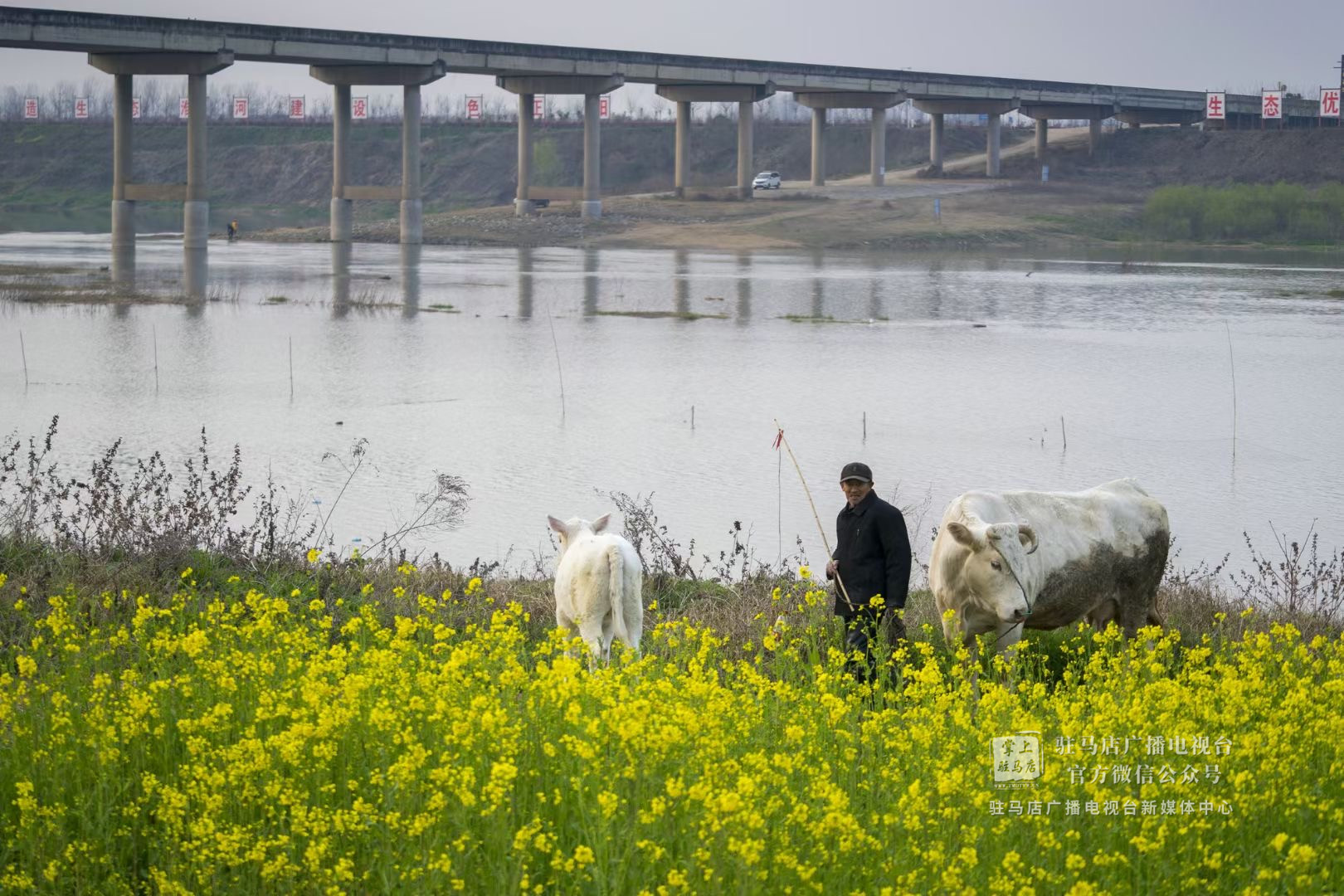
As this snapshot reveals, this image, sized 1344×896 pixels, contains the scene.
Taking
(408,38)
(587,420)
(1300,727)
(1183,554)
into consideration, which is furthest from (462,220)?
(1300,727)

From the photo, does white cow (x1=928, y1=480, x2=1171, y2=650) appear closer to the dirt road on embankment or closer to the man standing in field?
the man standing in field

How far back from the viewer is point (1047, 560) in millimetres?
10906

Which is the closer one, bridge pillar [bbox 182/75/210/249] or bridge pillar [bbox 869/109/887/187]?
bridge pillar [bbox 182/75/210/249]

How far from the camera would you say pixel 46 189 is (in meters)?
150

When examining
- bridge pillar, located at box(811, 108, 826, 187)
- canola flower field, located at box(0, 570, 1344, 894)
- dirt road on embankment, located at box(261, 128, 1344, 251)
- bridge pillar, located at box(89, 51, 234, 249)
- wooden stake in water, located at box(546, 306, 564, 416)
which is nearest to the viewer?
canola flower field, located at box(0, 570, 1344, 894)

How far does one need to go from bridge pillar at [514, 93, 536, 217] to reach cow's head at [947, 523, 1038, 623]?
3421 inches

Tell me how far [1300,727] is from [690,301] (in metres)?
42.2

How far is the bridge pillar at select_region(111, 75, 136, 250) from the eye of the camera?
7531 centimetres

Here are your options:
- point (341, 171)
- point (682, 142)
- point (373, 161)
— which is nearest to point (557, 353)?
point (341, 171)

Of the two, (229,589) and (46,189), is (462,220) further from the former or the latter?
(229,589)

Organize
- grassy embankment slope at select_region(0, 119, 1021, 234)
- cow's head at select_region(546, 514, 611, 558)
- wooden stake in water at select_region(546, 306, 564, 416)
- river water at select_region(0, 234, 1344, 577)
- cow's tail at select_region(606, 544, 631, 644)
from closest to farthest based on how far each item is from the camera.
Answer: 1. cow's tail at select_region(606, 544, 631, 644)
2. cow's head at select_region(546, 514, 611, 558)
3. river water at select_region(0, 234, 1344, 577)
4. wooden stake in water at select_region(546, 306, 564, 416)
5. grassy embankment slope at select_region(0, 119, 1021, 234)

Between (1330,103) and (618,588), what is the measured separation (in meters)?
123

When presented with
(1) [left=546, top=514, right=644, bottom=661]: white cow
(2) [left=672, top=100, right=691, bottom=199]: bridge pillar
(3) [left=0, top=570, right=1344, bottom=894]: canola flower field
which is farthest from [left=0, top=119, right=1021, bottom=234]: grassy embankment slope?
(3) [left=0, top=570, right=1344, bottom=894]: canola flower field

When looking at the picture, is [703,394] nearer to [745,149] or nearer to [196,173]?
[196,173]
